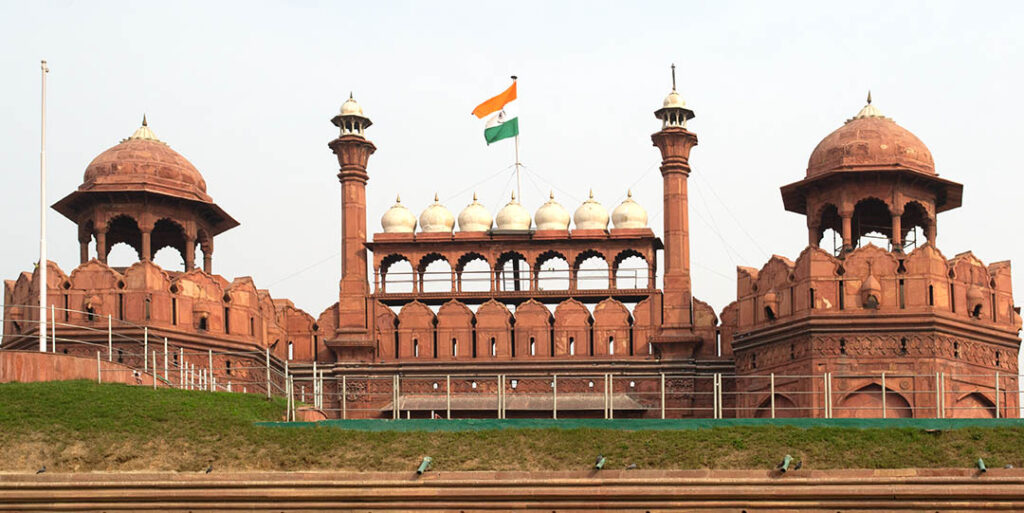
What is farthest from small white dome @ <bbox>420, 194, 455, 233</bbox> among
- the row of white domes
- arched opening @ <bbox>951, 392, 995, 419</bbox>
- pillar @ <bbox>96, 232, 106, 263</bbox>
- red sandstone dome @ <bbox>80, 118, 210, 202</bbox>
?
arched opening @ <bbox>951, 392, 995, 419</bbox>

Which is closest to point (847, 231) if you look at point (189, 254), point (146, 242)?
point (189, 254)

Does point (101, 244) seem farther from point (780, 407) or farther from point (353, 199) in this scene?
point (780, 407)

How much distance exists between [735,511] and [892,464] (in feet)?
9.70

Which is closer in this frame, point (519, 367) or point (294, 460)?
point (294, 460)

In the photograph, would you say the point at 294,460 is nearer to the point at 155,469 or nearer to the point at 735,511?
the point at 155,469

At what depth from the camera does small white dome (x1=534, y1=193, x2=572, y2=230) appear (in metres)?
48.0

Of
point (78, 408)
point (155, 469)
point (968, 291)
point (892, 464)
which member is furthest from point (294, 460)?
point (968, 291)

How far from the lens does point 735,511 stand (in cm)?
2931

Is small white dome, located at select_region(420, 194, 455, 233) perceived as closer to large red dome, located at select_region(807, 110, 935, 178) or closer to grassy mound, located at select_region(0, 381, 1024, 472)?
large red dome, located at select_region(807, 110, 935, 178)

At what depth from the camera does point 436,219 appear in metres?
48.7

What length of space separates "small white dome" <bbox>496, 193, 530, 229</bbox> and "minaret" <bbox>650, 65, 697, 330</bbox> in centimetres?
389

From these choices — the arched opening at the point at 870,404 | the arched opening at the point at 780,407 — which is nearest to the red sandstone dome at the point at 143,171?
the arched opening at the point at 780,407

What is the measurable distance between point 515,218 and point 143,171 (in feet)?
32.0

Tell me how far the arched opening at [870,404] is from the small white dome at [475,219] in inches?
473
